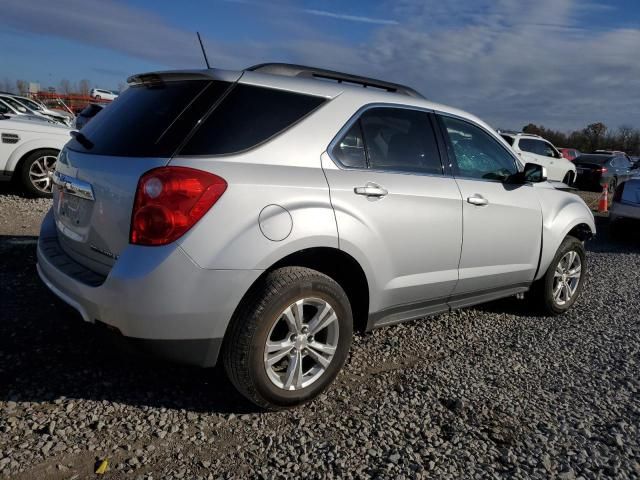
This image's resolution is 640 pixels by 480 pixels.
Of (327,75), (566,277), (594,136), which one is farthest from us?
(594,136)

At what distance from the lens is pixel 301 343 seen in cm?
280

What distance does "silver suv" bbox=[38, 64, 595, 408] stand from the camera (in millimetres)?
2375

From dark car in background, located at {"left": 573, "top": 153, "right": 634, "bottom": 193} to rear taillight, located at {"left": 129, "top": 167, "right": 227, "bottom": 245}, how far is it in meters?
17.4

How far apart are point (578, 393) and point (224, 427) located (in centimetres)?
220

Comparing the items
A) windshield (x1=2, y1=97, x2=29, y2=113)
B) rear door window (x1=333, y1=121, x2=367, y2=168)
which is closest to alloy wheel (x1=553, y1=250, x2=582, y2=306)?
rear door window (x1=333, y1=121, x2=367, y2=168)

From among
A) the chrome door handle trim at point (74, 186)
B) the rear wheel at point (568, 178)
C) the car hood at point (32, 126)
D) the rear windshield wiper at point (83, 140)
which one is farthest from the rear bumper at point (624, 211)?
the car hood at point (32, 126)

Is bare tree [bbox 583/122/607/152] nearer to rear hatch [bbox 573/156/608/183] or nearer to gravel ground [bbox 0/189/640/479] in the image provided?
rear hatch [bbox 573/156/608/183]

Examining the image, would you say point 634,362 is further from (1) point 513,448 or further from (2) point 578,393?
(1) point 513,448

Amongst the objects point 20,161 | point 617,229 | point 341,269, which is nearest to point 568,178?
point 617,229

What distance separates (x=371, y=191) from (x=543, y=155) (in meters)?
15.1

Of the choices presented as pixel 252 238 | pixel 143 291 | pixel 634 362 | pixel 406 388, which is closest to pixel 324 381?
pixel 406 388

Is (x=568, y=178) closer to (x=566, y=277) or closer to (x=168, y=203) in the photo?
(x=566, y=277)

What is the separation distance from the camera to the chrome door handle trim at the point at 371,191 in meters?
2.92

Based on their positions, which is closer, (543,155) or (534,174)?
(534,174)
